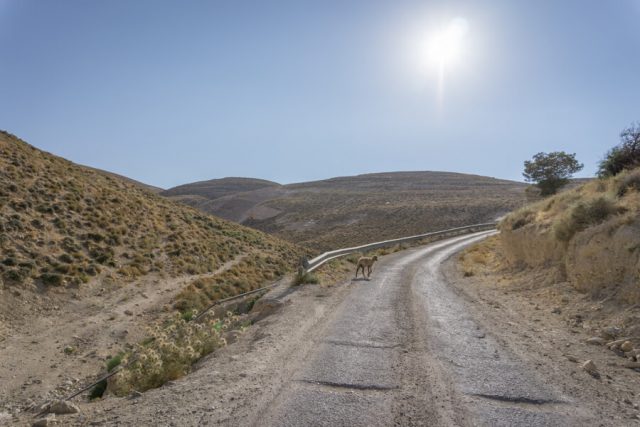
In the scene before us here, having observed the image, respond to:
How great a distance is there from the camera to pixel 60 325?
1291 cm

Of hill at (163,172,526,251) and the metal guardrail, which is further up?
hill at (163,172,526,251)

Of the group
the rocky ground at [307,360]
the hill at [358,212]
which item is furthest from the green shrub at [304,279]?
the hill at [358,212]

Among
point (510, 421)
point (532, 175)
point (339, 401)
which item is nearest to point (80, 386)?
point (339, 401)

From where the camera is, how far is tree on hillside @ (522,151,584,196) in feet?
156

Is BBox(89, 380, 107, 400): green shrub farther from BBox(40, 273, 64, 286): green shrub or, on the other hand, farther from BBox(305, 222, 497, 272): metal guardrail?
BBox(305, 222, 497, 272): metal guardrail

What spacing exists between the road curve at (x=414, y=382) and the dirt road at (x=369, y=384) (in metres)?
0.01

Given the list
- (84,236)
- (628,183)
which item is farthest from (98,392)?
(628,183)

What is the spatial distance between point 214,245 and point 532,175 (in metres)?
38.6

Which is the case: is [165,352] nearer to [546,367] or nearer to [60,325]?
[546,367]

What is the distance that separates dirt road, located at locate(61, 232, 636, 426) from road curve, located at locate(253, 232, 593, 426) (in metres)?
0.01

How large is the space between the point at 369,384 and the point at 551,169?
50.7 m

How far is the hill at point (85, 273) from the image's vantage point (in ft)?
35.0

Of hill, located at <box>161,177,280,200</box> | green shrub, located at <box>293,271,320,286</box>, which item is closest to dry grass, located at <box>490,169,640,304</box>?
green shrub, located at <box>293,271,320,286</box>

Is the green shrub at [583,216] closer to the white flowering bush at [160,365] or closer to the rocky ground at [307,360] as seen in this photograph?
the rocky ground at [307,360]
